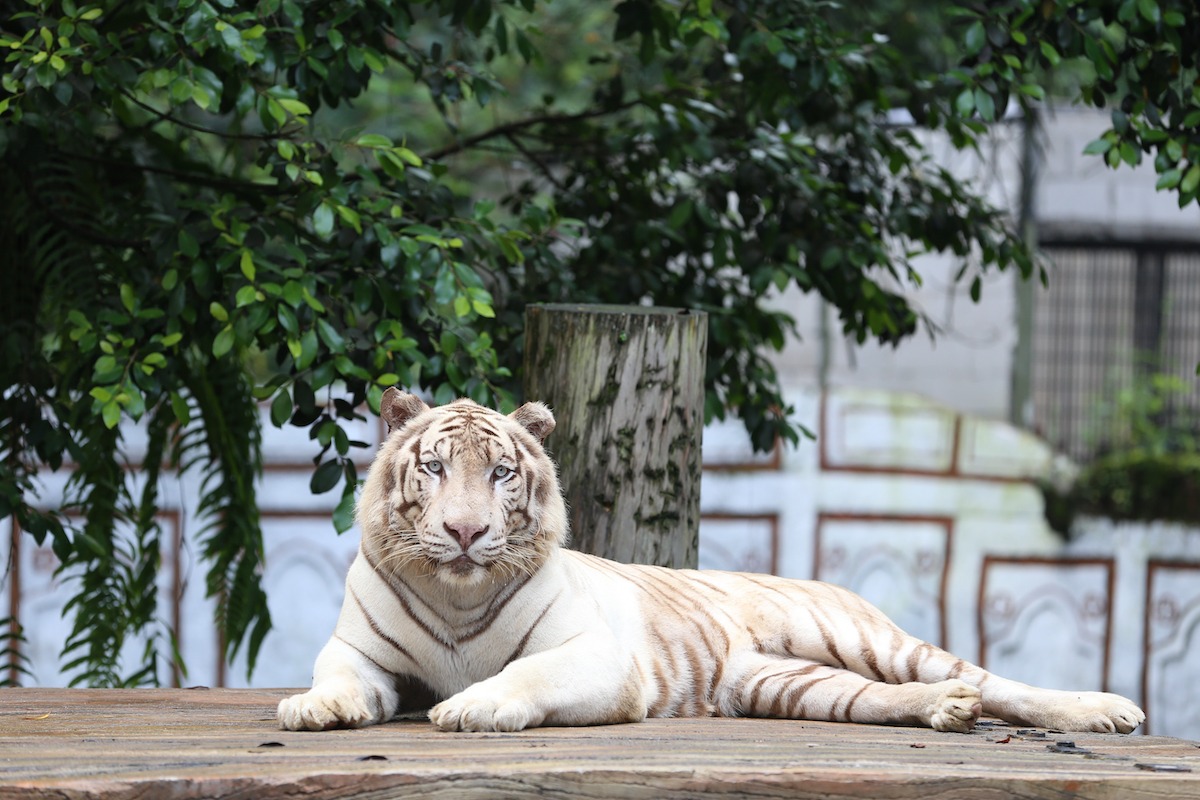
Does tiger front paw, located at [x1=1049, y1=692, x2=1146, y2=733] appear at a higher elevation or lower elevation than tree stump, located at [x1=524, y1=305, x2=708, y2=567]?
lower

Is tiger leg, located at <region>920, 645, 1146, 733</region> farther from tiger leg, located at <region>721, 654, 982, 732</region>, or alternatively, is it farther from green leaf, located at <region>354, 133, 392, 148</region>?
green leaf, located at <region>354, 133, 392, 148</region>

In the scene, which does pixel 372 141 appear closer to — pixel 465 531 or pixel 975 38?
pixel 465 531

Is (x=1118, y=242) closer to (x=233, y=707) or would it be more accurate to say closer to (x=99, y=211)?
(x=99, y=211)

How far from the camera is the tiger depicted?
8.37 feet

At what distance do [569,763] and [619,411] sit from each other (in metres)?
1.38

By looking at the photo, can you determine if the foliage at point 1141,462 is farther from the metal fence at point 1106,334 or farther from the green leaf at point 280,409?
the green leaf at point 280,409

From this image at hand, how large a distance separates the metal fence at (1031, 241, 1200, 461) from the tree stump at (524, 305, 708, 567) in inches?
180

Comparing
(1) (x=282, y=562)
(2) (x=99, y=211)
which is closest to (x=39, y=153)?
(2) (x=99, y=211)

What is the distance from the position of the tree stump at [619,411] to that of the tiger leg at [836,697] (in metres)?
0.58

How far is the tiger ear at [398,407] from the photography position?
9.10ft

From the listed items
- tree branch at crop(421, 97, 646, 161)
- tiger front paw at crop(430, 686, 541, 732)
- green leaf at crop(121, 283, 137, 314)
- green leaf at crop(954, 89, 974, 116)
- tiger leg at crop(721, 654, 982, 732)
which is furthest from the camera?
tree branch at crop(421, 97, 646, 161)

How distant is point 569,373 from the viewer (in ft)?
11.2

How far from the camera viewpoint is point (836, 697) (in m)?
2.86

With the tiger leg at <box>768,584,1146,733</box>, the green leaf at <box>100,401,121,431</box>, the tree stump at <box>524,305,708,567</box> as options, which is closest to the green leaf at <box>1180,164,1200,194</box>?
the tree stump at <box>524,305,708,567</box>
